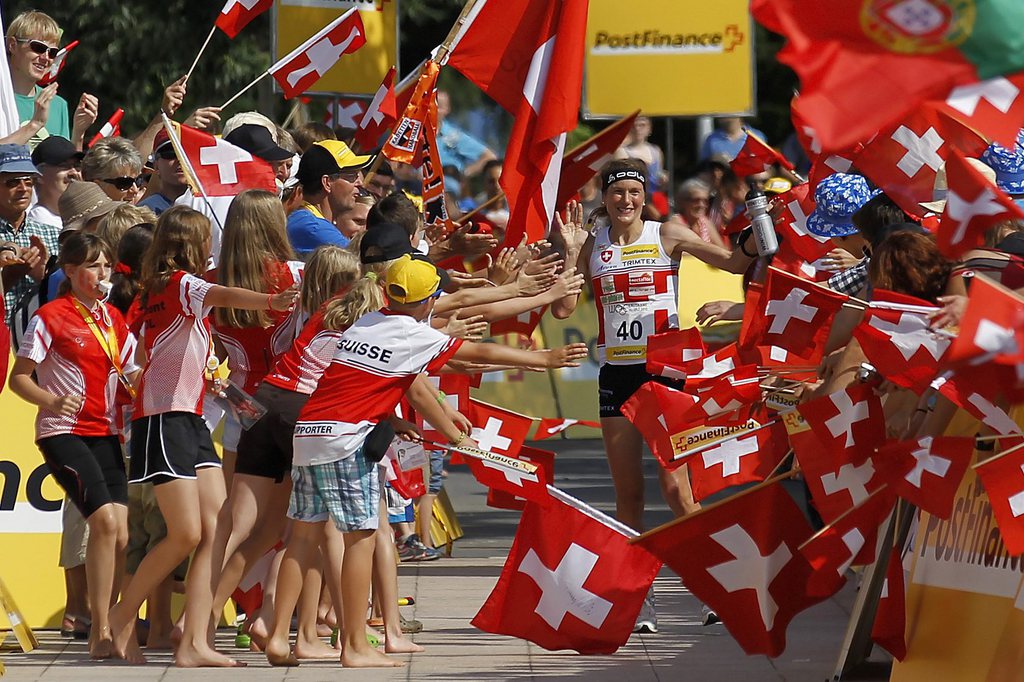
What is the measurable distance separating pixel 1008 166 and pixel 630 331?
7.67ft

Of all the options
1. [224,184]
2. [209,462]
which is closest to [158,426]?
[209,462]

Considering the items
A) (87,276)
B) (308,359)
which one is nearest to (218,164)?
(87,276)

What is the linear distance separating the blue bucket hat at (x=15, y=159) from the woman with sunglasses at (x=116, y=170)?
486mm

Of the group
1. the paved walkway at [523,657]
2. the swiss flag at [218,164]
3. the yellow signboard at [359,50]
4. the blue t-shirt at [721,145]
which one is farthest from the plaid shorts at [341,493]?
the blue t-shirt at [721,145]

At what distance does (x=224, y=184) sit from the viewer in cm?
951

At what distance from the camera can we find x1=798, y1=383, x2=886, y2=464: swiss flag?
7039mm

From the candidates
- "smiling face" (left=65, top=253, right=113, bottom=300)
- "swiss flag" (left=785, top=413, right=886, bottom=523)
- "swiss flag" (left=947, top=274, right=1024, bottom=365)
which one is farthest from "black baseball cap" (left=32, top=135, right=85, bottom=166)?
"swiss flag" (left=947, top=274, right=1024, bottom=365)

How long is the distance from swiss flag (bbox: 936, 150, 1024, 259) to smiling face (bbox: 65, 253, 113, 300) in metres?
4.35

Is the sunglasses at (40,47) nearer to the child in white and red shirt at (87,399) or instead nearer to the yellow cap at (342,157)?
the yellow cap at (342,157)

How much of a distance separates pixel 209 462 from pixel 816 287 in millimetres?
2808

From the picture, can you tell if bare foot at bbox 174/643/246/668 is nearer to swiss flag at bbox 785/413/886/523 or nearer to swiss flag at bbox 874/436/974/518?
swiss flag at bbox 785/413/886/523

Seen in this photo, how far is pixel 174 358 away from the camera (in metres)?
8.27

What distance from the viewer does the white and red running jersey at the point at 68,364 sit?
8.31 meters

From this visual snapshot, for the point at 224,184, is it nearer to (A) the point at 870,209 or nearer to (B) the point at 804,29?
(A) the point at 870,209
